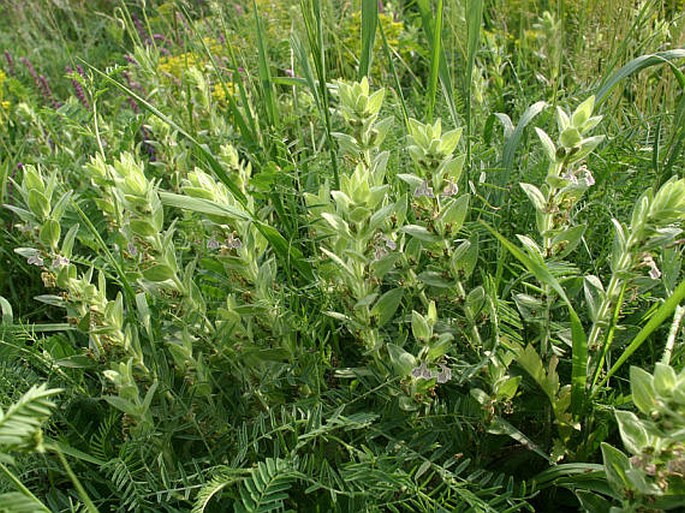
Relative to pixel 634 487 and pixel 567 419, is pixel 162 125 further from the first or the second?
pixel 634 487

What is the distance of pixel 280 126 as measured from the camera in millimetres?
1562

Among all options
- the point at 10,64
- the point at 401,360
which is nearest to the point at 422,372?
the point at 401,360

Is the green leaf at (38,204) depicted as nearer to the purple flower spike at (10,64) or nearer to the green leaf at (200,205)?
the green leaf at (200,205)

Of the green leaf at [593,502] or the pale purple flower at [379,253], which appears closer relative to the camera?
the green leaf at [593,502]

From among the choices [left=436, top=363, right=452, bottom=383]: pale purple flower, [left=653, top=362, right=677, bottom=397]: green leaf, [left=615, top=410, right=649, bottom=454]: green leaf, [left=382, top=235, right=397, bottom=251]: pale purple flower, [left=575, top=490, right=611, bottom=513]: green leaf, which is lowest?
[left=575, top=490, right=611, bottom=513]: green leaf

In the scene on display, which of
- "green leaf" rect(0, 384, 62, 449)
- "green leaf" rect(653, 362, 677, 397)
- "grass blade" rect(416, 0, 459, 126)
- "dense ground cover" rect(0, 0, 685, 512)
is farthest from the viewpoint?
"grass blade" rect(416, 0, 459, 126)

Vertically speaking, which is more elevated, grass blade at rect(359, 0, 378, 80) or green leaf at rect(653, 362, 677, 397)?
grass blade at rect(359, 0, 378, 80)

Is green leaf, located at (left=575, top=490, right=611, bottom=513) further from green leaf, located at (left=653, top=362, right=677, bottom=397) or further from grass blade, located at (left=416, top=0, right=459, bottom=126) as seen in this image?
grass blade, located at (left=416, top=0, right=459, bottom=126)

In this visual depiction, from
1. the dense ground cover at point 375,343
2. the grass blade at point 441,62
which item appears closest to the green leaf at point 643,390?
the dense ground cover at point 375,343

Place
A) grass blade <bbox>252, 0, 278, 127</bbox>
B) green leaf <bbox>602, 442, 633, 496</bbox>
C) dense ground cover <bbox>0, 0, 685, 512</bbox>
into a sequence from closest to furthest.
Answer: green leaf <bbox>602, 442, 633, 496</bbox> → dense ground cover <bbox>0, 0, 685, 512</bbox> → grass blade <bbox>252, 0, 278, 127</bbox>

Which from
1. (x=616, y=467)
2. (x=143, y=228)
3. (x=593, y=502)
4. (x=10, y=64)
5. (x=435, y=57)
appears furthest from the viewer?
(x=10, y=64)

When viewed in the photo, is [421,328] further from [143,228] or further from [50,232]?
[50,232]

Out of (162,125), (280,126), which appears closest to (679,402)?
(280,126)

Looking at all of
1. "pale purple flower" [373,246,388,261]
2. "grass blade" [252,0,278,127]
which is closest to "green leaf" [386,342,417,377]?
"pale purple flower" [373,246,388,261]
